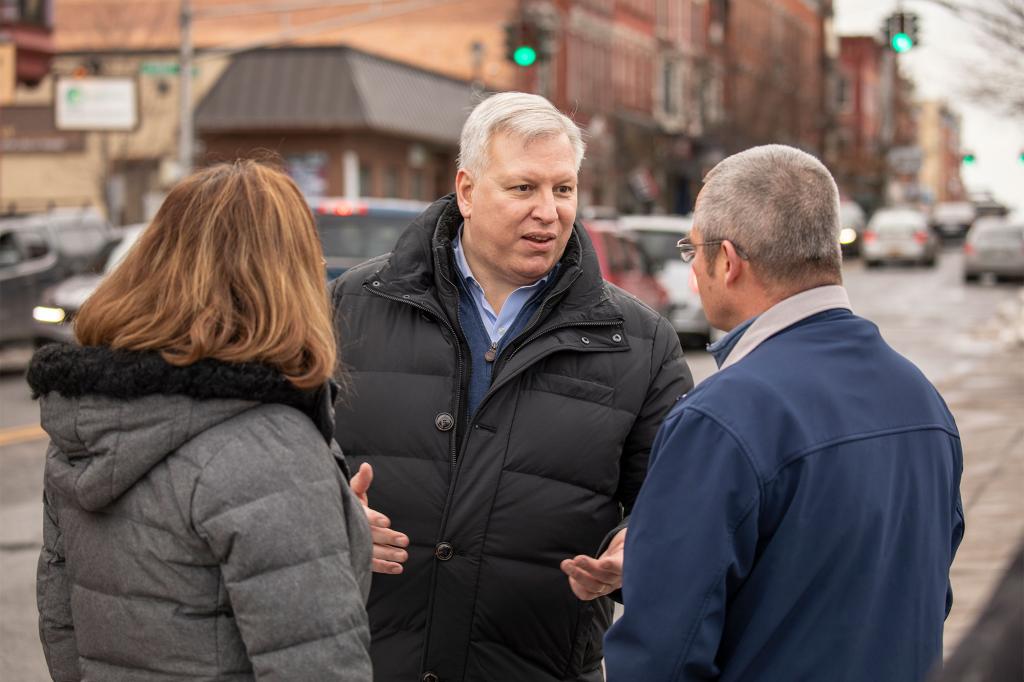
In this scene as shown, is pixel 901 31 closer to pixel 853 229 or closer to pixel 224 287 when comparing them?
pixel 224 287

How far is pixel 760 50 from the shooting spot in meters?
71.0

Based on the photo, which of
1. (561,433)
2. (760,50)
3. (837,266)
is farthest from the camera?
(760,50)

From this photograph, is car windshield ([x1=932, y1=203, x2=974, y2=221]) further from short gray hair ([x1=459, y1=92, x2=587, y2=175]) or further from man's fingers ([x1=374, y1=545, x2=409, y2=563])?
man's fingers ([x1=374, y1=545, x2=409, y2=563])

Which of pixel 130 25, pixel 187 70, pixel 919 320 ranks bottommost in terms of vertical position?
pixel 919 320

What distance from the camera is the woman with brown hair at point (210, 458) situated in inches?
92.0

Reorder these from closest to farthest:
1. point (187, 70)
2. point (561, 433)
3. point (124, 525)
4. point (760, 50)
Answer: point (124, 525)
point (561, 433)
point (187, 70)
point (760, 50)

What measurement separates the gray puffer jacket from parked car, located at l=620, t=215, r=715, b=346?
16.1m

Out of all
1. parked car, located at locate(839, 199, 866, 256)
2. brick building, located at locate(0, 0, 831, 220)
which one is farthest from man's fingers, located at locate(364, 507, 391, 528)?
parked car, located at locate(839, 199, 866, 256)

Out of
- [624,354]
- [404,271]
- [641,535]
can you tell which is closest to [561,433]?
[624,354]

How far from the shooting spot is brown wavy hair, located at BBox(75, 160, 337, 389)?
7.98ft

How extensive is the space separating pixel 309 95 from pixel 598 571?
115ft

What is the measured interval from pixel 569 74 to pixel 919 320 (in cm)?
2422

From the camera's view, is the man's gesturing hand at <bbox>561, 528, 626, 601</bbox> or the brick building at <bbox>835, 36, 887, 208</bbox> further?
the brick building at <bbox>835, 36, 887, 208</bbox>

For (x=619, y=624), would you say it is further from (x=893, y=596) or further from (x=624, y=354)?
(x=624, y=354)
